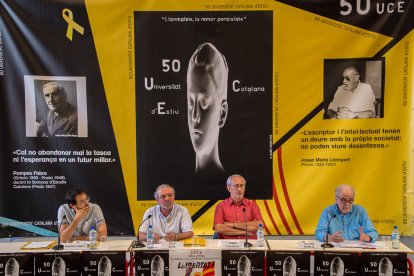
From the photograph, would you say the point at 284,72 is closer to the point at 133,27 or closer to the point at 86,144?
the point at 133,27

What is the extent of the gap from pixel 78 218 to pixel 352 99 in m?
2.89

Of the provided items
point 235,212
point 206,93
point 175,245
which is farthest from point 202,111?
point 175,245

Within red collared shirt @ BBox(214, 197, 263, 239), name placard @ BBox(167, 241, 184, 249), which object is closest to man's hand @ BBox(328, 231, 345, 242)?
red collared shirt @ BBox(214, 197, 263, 239)

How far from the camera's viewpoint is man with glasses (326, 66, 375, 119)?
456 cm

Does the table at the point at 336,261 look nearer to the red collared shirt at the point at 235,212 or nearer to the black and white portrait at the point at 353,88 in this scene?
the red collared shirt at the point at 235,212

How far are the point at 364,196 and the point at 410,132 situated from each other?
2.62ft

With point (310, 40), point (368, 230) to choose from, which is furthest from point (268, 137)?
point (368, 230)

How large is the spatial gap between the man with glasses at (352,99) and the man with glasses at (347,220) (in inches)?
43.1

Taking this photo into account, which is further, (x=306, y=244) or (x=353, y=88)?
(x=353, y=88)

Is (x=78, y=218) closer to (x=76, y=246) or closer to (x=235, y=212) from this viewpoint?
(x=76, y=246)

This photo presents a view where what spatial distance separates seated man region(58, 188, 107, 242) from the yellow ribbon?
1693 mm

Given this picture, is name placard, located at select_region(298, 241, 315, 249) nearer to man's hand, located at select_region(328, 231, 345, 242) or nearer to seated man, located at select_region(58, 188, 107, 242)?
man's hand, located at select_region(328, 231, 345, 242)

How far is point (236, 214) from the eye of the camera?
4.12 m

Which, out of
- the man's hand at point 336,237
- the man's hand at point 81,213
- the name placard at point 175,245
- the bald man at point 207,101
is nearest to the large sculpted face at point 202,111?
the bald man at point 207,101
